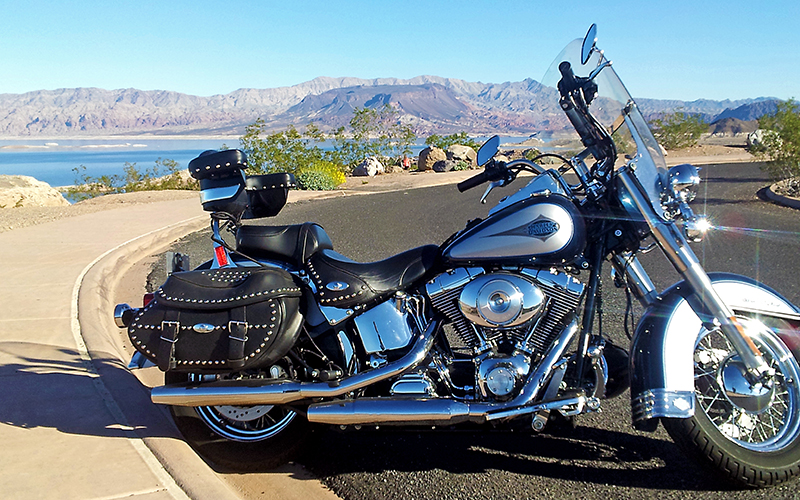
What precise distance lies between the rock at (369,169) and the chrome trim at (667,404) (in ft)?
A: 67.5

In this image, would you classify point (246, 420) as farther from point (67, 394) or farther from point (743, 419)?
point (743, 419)

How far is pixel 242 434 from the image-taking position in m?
3.25

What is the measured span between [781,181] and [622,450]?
13.7 metres

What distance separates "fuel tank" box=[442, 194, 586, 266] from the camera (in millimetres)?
2770

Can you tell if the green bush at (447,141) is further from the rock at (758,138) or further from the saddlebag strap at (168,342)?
the saddlebag strap at (168,342)

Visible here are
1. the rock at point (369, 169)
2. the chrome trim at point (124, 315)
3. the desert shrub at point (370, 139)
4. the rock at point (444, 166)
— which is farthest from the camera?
the desert shrub at point (370, 139)

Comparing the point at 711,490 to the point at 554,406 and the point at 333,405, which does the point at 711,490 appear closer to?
the point at 554,406

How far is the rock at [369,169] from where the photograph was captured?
75.9 ft

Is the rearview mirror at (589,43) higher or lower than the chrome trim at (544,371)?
higher

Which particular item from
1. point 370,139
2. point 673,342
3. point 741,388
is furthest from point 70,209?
point 370,139

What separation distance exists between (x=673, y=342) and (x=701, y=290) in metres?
0.27

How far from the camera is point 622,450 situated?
3.20 m

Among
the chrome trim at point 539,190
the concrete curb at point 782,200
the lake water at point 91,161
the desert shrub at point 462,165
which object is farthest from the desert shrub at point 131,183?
the chrome trim at point 539,190

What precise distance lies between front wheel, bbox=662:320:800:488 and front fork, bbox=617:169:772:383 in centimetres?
10
